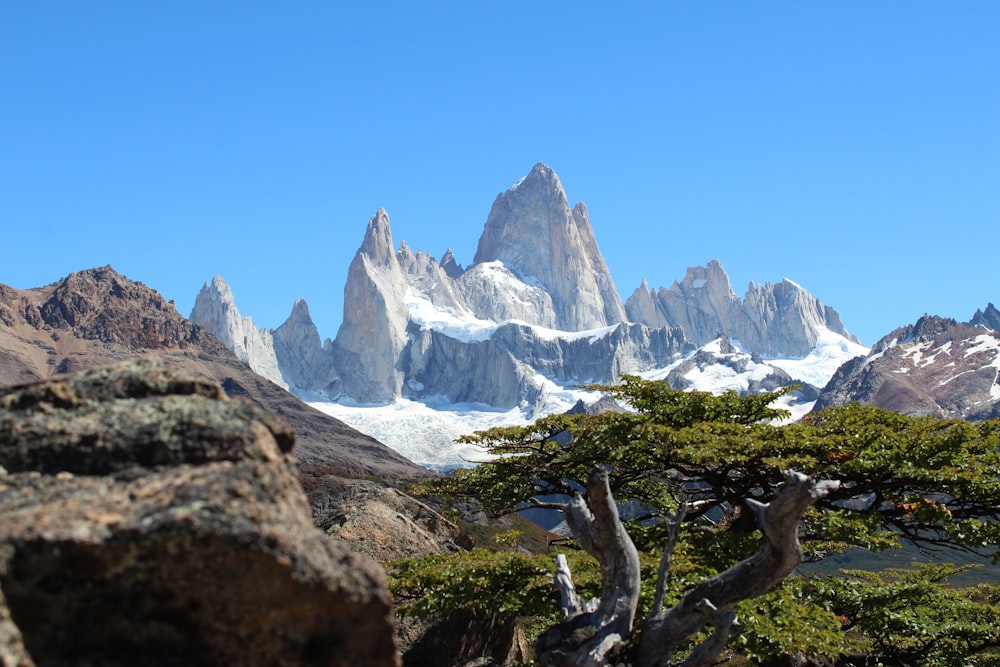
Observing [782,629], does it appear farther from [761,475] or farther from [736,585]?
[761,475]

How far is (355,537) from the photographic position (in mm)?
22125

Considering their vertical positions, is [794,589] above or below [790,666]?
above

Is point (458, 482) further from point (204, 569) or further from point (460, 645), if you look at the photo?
point (204, 569)

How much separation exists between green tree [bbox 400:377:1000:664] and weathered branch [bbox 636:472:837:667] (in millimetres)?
3269

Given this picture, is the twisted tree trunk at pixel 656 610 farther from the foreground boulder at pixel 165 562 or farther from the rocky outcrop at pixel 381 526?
the rocky outcrop at pixel 381 526

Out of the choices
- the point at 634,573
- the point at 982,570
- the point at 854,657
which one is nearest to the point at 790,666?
the point at 854,657

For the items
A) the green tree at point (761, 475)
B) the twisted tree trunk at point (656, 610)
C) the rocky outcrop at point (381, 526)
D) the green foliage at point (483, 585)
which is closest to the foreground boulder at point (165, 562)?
the twisted tree trunk at point (656, 610)

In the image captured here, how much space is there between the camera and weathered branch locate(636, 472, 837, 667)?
982 cm

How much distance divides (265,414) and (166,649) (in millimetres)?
1588

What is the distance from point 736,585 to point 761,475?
8.88 metres

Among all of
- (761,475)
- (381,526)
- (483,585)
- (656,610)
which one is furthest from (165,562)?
(381,526)

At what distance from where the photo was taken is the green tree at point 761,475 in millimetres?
16578

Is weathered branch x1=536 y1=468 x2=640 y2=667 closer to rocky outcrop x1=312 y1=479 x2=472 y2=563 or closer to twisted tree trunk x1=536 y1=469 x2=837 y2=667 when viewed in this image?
twisted tree trunk x1=536 y1=469 x2=837 y2=667

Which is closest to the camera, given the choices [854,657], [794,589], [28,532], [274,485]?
[28,532]
